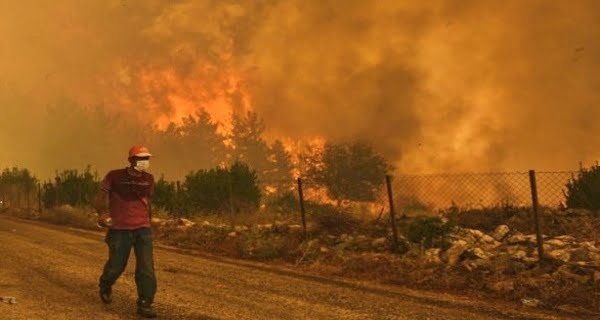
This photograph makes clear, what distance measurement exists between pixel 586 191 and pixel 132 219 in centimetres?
1237

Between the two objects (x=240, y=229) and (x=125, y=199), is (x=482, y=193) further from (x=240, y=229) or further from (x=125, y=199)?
(x=125, y=199)

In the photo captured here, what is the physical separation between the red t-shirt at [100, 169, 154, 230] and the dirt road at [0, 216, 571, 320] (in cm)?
113

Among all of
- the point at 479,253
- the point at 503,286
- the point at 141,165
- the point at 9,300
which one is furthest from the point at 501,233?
the point at 9,300

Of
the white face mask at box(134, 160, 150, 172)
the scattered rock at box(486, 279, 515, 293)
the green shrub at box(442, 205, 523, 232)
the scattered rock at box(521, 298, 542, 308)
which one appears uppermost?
the white face mask at box(134, 160, 150, 172)

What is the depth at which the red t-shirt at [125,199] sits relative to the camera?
632 cm

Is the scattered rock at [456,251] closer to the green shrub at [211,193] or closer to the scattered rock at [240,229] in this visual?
the scattered rock at [240,229]

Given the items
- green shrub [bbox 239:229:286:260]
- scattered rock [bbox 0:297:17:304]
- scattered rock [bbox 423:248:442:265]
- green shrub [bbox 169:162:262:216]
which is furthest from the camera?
green shrub [bbox 169:162:262:216]

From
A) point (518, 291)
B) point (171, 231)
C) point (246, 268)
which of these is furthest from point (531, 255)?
point (171, 231)

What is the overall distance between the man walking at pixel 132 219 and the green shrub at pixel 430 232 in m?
6.01

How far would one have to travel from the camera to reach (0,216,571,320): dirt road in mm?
6809

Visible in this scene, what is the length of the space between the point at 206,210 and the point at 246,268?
10842mm

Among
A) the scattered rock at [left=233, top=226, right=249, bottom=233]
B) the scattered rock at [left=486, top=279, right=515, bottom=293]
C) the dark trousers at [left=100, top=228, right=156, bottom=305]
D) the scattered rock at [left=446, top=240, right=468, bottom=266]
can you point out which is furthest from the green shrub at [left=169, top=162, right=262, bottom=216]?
the dark trousers at [left=100, top=228, right=156, bottom=305]

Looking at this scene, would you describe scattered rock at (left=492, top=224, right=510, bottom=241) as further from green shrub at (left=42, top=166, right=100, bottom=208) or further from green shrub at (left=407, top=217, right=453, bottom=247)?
green shrub at (left=42, top=166, right=100, bottom=208)

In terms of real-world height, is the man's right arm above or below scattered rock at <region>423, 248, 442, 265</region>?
above
